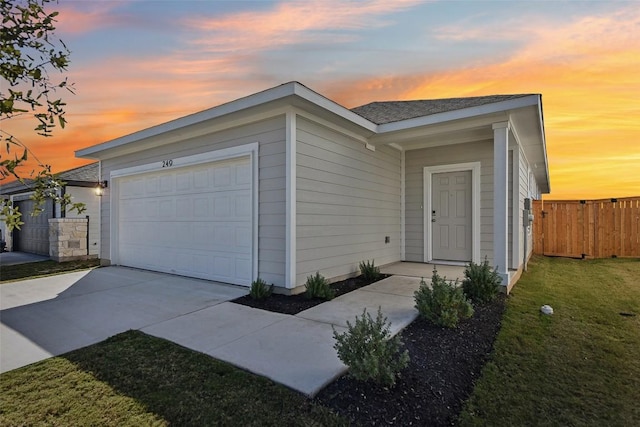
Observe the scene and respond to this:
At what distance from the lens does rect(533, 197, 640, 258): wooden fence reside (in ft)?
31.3

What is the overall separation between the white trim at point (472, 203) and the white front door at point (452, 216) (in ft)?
0.27

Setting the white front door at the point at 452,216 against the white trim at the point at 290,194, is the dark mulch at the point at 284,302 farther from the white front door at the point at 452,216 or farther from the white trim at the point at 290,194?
the white front door at the point at 452,216

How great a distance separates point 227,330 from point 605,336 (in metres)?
4.00

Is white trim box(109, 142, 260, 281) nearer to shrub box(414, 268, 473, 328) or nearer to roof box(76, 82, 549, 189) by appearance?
roof box(76, 82, 549, 189)

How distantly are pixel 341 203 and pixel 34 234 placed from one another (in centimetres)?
1149

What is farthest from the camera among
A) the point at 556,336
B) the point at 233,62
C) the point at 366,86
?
the point at 366,86

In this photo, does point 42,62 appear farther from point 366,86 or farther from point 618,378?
point 366,86

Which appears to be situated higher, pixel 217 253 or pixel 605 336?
pixel 217 253

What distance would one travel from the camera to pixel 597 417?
2131 millimetres

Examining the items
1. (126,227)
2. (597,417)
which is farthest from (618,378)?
(126,227)

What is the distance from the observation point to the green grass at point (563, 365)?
2160 millimetres

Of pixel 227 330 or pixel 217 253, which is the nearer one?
pixel 227 330

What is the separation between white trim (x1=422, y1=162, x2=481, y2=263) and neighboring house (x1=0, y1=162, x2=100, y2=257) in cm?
925

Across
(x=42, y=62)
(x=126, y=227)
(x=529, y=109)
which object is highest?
(x=529, y=109)
